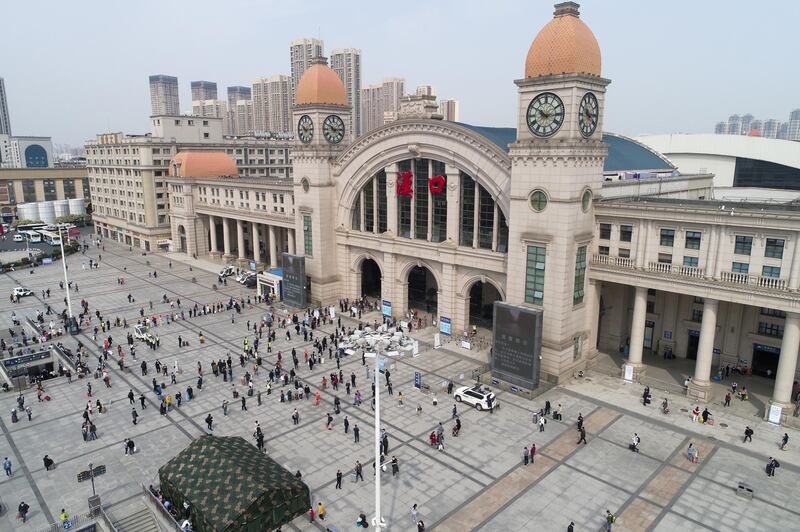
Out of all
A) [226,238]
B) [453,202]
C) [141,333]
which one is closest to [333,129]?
[453,202]

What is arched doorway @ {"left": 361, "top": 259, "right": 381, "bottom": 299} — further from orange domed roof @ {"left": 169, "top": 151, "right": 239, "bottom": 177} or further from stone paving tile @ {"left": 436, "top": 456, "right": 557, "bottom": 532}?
orange domed roof @ {"left": 169, "top": 151, "right": 239, "bottom": 177}

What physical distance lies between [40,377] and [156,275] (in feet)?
129

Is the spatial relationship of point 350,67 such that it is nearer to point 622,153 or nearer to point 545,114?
point 622,153

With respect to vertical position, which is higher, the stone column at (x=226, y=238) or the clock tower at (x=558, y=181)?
the clock tower at (x=558, y=181)

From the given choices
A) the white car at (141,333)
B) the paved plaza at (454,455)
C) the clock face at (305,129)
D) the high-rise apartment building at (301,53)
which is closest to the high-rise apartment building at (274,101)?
the high-rise apartment building at (301,53)

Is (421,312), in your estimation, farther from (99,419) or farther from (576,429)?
(99,419)

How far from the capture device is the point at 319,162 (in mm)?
62344

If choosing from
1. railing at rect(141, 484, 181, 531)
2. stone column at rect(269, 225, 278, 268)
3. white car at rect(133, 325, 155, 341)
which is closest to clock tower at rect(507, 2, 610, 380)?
railing at rect(141, 484, 181, 531)

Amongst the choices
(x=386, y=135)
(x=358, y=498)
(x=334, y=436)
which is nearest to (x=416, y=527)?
(x=358, y=498)

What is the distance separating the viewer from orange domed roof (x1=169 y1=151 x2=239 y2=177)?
97000 mm

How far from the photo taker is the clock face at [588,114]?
133 feet

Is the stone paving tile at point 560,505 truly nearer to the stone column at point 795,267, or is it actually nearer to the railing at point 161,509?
the railing at point 161,509

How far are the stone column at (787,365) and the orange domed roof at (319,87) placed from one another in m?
47.8

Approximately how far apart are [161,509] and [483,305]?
131 feet
